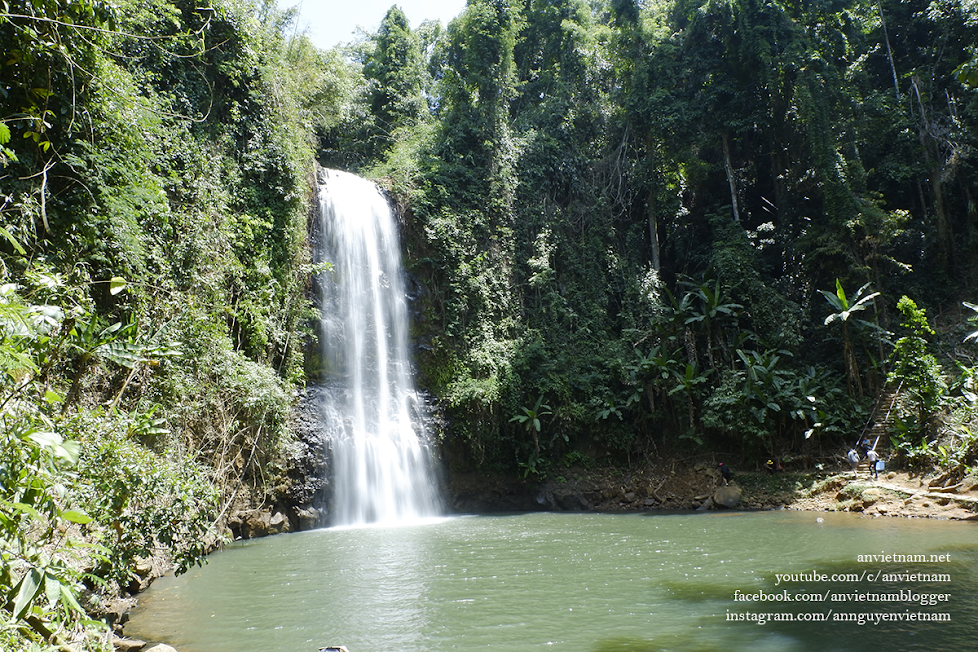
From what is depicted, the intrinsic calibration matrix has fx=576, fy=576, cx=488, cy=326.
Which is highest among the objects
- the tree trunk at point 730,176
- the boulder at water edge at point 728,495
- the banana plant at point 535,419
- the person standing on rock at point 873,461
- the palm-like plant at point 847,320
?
the tree trunk at point 730,176

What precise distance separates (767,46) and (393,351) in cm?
1505

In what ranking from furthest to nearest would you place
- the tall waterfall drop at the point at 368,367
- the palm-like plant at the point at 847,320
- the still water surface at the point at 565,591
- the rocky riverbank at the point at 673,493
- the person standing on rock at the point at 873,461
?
the palm-like plant at the point at 847,320 → the tall waterfall drop at the point at 368,367 → the person standing on rock at the point at 873,461 → the rocky riverbank at the point at 673,493 → the still water surface at the point at 565,591

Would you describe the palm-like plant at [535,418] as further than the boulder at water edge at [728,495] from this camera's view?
Yes

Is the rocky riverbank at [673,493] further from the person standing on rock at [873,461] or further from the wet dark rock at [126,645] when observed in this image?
the wet dark rock at [126,645]

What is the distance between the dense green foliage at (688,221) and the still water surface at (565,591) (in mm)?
5266

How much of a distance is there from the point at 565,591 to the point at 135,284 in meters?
6.94

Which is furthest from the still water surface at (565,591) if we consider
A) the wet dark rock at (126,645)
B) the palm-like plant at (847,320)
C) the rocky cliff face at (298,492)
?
the palm-like plant at (847,320)

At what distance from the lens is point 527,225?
1898 centimetres

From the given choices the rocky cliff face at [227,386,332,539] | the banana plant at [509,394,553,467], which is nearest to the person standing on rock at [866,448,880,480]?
the banana plant at [509,394,553,467]

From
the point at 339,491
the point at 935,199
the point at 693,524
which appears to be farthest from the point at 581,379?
the point at 935,199

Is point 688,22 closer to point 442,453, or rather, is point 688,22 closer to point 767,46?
point 767,46

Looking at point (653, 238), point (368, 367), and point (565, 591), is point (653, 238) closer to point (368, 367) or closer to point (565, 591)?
point (368, 367)

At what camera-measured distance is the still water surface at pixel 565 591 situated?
16.6ft

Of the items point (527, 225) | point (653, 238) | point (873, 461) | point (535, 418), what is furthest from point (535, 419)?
point (653, 238)
